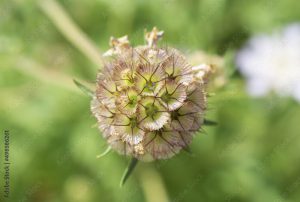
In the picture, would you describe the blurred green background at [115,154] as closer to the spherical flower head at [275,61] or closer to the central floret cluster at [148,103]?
the spherical flower head at [275,61]

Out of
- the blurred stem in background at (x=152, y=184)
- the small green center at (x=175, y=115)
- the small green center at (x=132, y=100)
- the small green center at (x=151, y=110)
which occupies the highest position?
the small green center at (x=132, y=100)

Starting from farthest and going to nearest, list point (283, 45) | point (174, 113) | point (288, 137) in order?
point (283, 45)
point (288, 137)
point (174, 113)

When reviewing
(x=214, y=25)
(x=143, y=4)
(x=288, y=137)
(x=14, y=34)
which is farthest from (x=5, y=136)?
(x=288, y=137)

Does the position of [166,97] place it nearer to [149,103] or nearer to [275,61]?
[149,103]

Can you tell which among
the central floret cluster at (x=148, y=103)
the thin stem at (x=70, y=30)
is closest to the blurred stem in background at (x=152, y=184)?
the thin stem at (x=70, y=30)

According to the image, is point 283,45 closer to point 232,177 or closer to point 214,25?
point 214,25

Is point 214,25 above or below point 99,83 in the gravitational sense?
above

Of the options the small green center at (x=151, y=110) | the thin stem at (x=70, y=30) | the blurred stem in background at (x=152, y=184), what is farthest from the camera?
the blurred stem in background at (x=152, y=184)

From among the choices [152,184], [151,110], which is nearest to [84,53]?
[152,184]
